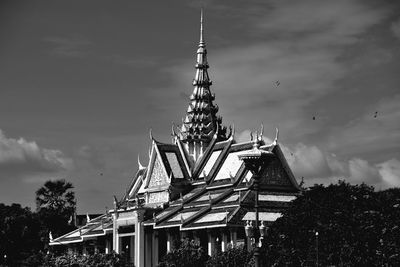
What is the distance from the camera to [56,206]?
100 metres

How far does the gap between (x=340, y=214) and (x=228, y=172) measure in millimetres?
28005

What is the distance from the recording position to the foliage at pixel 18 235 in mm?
93812

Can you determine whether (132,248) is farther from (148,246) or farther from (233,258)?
(233,258)

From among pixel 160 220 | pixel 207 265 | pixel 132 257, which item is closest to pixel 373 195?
pixel 207 265

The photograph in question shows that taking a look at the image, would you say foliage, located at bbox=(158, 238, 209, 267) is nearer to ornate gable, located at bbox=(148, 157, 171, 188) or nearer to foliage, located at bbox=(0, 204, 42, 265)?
ornate gable, located at bbox=(148, 157, 171, 188)

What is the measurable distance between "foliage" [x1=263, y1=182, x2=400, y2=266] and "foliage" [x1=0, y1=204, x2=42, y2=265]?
149 ft

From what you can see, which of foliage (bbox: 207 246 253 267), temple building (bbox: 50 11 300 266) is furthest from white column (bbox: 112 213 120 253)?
foliage (bbox: 207 246 253 267)

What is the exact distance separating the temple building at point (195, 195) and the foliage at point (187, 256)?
8.81ft

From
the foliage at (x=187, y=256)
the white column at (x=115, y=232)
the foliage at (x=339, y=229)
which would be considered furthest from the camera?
the white column at (x=115, y=232)

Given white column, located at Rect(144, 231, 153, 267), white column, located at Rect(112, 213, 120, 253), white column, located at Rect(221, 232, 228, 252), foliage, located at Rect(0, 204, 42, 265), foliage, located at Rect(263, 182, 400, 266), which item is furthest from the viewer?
foliage, located at Rect(0, 204, 42, 265)

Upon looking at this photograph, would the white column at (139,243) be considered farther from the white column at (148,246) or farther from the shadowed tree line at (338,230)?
the shadowed tree line at (338,230)

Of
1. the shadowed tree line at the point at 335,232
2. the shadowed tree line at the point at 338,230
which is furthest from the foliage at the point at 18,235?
the shadowed tree line at the point at 338,230

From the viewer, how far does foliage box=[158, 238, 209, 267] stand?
209 feet

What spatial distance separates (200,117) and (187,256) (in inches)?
960
